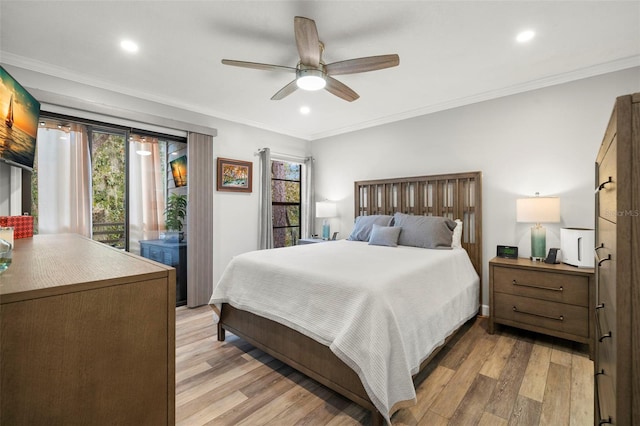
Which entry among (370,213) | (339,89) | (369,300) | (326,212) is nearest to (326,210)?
(326,212)

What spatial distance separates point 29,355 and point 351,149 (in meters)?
4.44

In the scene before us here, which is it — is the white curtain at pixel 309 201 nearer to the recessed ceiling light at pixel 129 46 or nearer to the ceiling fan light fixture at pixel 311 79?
the ceiling fan light fixture at pixel 311 79

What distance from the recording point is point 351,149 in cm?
464

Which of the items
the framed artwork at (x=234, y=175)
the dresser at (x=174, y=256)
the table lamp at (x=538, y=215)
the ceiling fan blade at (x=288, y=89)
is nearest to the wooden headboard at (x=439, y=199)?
the table lamp at (x=538, y=215)

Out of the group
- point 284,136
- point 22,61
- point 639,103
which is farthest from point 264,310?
point 284,136

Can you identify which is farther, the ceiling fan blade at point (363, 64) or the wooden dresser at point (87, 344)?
the ceiling fan blade at point (363, 64)

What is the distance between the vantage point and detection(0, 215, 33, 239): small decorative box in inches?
69.0

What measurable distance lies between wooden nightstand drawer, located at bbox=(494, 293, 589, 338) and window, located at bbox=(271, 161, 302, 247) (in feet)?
11.0

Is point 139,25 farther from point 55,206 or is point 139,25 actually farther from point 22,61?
point 55,206

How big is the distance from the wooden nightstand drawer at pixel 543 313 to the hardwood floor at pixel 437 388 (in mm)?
203

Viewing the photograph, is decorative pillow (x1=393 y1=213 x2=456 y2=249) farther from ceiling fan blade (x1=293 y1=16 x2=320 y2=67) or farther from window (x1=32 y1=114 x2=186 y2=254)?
window (x1=32 y1=114 x2=186 y2=254)

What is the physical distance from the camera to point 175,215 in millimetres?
3721

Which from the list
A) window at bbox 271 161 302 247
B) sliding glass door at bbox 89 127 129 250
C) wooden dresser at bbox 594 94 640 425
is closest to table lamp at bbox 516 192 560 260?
wooden dresser at bbox 594 94 640 425

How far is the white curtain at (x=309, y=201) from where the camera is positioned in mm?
5090
